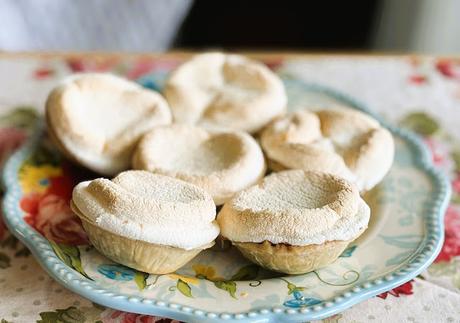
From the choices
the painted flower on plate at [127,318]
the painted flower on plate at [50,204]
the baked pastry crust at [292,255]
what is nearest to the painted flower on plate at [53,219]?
the painted flower on plate at [50,204]

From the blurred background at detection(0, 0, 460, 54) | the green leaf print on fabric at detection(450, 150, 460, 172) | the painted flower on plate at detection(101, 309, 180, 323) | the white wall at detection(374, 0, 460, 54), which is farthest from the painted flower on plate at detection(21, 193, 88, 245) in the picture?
the white wall at detection(374, 0, 460, 54)

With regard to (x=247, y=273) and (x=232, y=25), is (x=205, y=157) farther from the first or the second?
(x=232, y=25)

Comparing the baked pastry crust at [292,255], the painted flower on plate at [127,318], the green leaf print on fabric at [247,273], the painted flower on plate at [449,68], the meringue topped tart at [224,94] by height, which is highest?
the meringue topped tart at [224,94]

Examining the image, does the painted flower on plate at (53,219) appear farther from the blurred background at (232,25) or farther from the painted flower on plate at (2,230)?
the blurred background at (232,25)

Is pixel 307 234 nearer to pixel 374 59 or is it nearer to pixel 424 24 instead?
pixel 374 59

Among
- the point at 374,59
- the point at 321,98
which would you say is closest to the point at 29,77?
the point at 321,98

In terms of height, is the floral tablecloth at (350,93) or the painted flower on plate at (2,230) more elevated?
the floral tablecloth at (350,93)

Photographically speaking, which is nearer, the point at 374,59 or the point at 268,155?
the point at 268,155
